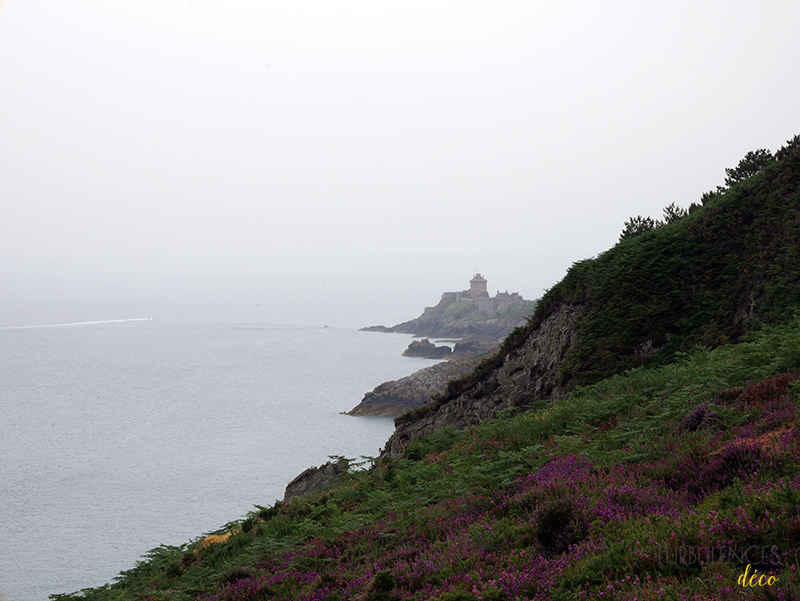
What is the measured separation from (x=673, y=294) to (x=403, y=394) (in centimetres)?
7476

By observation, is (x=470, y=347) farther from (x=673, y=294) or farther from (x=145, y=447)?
(x=673, y=294)

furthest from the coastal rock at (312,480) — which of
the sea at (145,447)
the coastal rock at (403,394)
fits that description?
the coastal rock at (403,394)

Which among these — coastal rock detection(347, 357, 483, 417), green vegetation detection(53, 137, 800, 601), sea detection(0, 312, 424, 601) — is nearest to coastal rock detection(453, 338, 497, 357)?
sea detection(0, 312, 424, 601)

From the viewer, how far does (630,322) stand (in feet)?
66.9

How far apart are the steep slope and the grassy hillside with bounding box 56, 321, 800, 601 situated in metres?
6.37

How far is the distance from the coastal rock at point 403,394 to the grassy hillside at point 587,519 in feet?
257

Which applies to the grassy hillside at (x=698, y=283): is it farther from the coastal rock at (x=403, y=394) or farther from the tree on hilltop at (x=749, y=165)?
the coastal rock at (x=403, y=394)

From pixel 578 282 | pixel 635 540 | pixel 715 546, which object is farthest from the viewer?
pixel 578 282

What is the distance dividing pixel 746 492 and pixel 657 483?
4.20ft

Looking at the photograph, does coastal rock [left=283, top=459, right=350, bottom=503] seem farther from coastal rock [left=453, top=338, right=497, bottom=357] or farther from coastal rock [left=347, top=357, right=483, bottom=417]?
coastal rock [left=453, top=338, right=497, bottom=357]

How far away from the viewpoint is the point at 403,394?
304 feet

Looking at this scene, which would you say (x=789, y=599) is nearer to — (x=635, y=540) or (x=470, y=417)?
(x=635, y=540)

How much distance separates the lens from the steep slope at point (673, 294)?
60.5 ft

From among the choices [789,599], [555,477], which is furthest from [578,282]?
[789,599]
